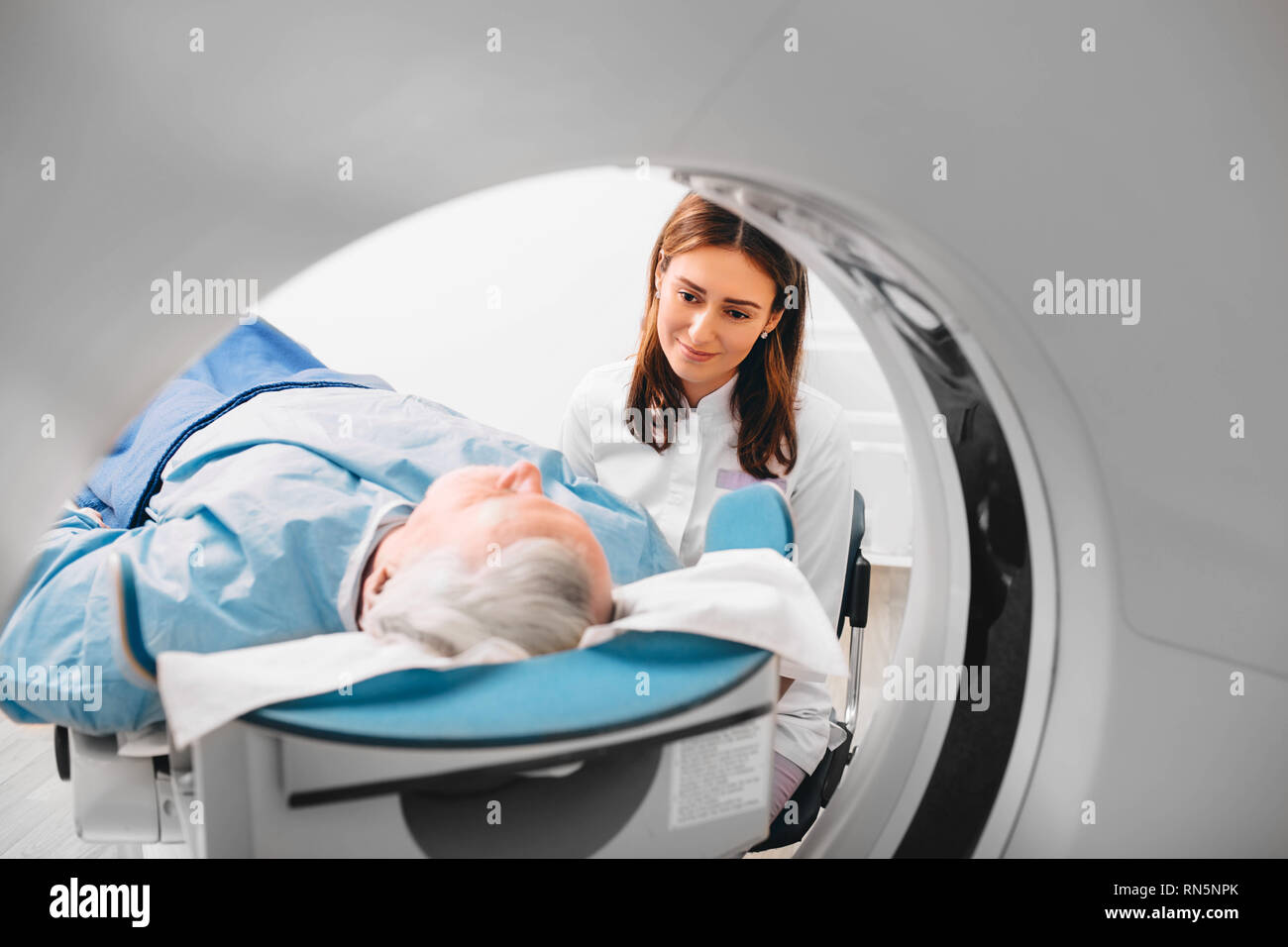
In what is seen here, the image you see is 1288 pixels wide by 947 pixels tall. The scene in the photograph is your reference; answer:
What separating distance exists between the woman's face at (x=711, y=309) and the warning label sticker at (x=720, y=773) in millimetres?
553

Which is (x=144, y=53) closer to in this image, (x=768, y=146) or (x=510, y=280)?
(x=768, y=146)

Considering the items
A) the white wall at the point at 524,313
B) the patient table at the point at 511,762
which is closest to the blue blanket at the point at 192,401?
the patient table at the point at 511,762

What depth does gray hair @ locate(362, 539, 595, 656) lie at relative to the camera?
1.95 ft

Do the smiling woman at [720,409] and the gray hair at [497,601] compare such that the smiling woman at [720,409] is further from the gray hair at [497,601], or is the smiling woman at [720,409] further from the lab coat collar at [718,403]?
the gray hair at [497,601]

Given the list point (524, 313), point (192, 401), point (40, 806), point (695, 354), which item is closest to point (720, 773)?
point (695, 354)

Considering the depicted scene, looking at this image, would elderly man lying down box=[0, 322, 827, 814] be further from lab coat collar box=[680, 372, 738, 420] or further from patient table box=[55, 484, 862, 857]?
lab coat collar box=[680, 372, 738, 420]

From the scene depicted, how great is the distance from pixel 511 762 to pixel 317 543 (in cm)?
38

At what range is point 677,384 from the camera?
1.20m

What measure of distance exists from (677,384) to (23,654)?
76 centimetres

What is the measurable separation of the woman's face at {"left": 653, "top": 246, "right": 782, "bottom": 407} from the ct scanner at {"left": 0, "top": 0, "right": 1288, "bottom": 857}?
0.60 meters

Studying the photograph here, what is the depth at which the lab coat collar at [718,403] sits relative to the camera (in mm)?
1169

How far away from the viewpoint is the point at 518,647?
60cm

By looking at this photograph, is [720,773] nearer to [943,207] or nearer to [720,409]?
[943,207]

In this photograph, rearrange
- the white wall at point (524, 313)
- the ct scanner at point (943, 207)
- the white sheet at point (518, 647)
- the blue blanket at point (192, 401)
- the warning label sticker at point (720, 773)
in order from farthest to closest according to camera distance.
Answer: the white wall at point (524, 313), the blue blanket at point (192, 401), the warning label sticker at point (720, 773), the white sheet at point (518, 647), the ct scanner at point (943, 207)
